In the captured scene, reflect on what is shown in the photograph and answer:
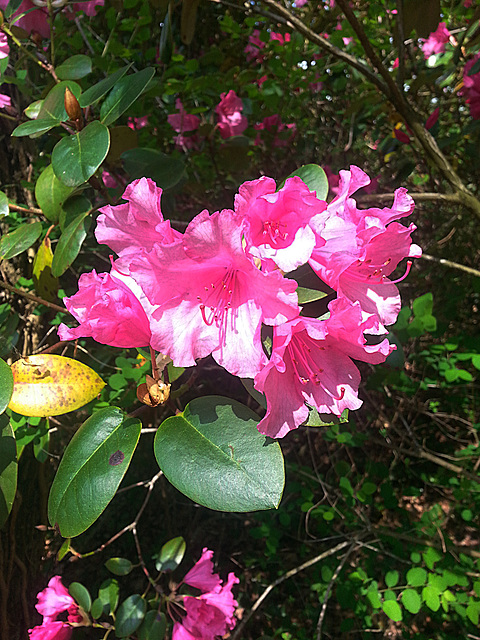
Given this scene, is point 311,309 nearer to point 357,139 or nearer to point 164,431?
point 164,431

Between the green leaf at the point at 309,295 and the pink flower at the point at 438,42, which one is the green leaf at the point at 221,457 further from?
the pink flower at the point at 438,42

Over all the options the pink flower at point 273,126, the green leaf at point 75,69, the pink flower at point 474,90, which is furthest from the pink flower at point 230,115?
the pink flower at point 474,90

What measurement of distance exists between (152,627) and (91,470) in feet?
2.60

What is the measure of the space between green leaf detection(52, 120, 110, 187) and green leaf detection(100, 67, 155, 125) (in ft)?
0.21

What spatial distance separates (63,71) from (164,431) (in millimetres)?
825

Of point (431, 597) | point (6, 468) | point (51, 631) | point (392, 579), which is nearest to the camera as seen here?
point (6, 468)

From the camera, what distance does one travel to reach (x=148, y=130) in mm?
1603

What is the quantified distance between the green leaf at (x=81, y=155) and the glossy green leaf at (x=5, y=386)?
0.29m

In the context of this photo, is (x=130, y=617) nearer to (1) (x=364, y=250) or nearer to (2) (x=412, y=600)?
(2) (x=412, y=600)

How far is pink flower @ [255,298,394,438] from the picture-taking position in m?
0.54

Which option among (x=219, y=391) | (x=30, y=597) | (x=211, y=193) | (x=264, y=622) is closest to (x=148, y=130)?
(x=211, y=193)

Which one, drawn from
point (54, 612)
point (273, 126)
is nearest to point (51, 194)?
point (54, 612)

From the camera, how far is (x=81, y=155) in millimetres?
703

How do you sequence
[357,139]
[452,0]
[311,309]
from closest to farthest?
[311,309]
[452,0]
[357,139]
